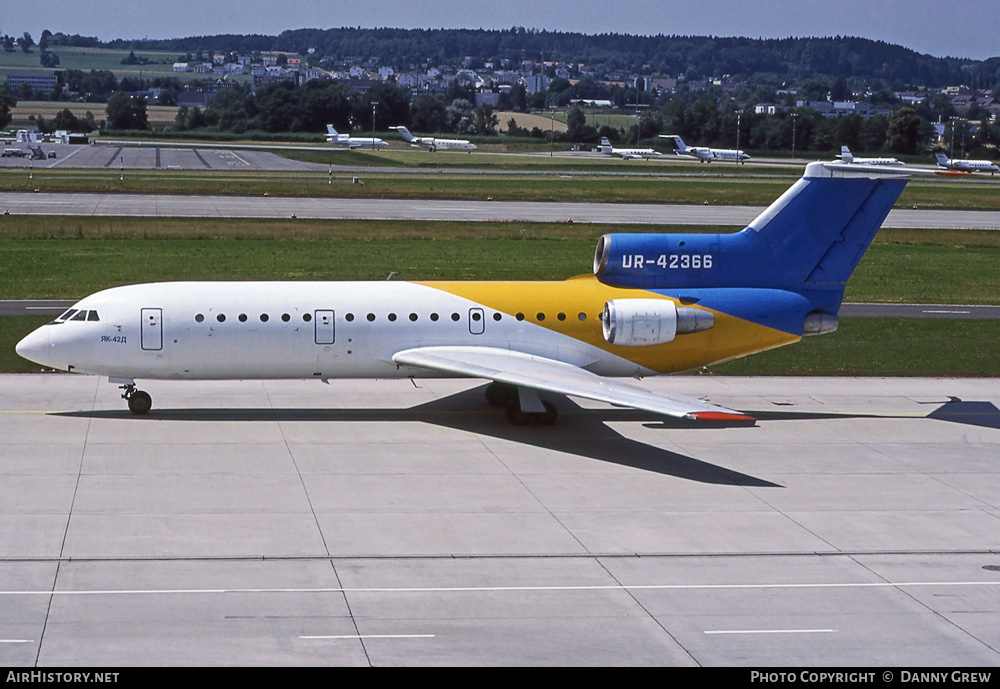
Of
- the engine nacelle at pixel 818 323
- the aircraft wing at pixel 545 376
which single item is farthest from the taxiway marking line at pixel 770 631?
the engine nacelle at pixel 818 323

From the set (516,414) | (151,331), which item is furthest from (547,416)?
(151,331)

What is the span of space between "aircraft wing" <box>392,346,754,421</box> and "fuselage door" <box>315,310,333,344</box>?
5.37 ft

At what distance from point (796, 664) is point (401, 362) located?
15.2 m

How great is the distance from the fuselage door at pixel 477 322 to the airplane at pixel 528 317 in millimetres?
24

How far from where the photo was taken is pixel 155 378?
29.0 m

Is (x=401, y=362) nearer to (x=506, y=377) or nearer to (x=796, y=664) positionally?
(x=506, y=377)

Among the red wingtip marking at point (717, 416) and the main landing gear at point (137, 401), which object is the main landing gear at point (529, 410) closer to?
the red wingtip marking at point (717, 416)

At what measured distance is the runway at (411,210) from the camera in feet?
244

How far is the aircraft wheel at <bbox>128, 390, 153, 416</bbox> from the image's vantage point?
28891 mm

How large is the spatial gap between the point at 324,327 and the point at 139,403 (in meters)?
4.72

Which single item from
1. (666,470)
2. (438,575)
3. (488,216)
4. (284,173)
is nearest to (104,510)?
(438,575)

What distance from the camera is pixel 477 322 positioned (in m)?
29.4

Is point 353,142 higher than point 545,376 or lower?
higher

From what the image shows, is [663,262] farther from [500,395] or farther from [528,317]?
[500,395]
